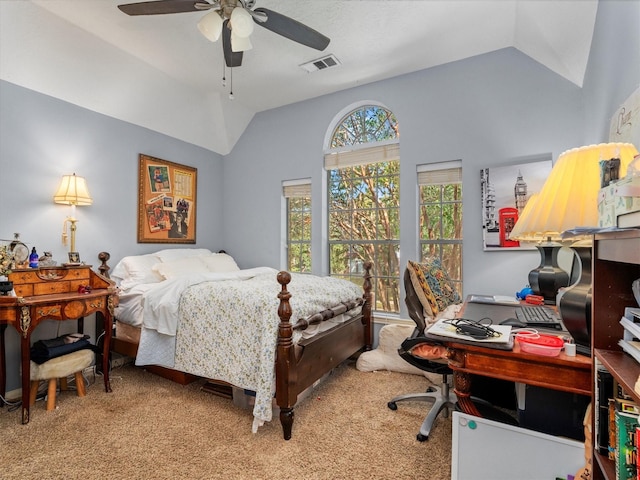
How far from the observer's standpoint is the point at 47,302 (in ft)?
7.31

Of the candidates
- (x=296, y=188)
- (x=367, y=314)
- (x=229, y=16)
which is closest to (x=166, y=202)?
(x=296, y=188)

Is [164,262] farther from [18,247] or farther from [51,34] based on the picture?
[51,34]

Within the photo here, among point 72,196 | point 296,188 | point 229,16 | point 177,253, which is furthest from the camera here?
point 296,188

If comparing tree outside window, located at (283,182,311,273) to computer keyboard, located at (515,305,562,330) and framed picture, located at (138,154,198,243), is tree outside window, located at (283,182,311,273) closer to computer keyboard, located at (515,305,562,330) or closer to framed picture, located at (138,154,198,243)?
framed picture, located at (138,154,198,243)

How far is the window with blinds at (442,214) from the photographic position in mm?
3297

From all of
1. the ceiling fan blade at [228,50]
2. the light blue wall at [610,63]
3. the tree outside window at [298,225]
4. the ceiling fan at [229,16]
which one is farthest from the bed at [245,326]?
the light blue wall at [610,63]

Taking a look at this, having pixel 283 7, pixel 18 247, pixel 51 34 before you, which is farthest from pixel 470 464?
pixel 51 34

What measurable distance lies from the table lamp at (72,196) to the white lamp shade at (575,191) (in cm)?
328

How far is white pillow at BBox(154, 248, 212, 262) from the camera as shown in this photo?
Answer: 139 inches

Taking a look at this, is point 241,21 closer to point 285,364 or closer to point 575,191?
point 575,191

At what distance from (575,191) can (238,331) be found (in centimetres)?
199

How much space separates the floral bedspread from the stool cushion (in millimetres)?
670

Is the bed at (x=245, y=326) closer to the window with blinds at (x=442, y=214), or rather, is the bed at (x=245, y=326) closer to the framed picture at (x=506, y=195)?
the window with blinds at (x=442, y=214)

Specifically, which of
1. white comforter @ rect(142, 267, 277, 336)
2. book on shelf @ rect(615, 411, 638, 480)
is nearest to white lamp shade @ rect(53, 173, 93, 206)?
white comforter @ rect(142, 267, 277, 336)
